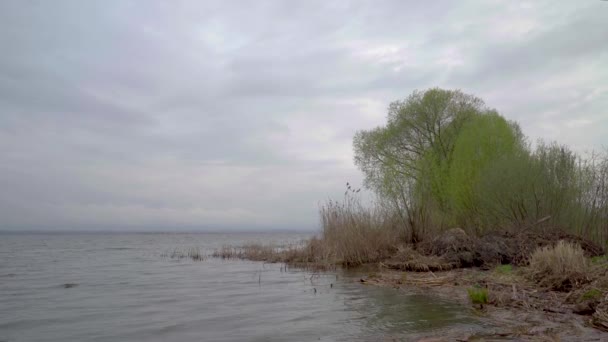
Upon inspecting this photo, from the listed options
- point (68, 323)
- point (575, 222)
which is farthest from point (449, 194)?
point (68, 323)

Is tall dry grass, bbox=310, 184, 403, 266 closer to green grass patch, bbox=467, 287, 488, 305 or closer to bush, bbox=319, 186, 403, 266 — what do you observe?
bush, bbox=319, 186, 403, 266

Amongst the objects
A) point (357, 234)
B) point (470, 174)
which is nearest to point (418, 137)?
point (470, 174)

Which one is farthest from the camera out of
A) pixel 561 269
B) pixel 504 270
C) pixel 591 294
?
pixel 504 270

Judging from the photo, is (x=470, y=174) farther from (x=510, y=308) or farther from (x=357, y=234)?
(x=510, y=308)

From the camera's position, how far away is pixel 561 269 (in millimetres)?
8820

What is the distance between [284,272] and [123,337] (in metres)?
8.71

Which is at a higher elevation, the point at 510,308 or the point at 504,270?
the point at 504,270

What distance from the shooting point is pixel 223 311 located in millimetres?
8352

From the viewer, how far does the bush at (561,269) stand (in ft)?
27.8

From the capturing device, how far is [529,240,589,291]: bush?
8.47m

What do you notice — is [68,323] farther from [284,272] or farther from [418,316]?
[284,272]

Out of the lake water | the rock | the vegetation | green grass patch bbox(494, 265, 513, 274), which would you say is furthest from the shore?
the vegetation

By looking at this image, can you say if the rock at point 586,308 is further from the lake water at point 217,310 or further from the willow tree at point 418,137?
the willow tree at point 418,137

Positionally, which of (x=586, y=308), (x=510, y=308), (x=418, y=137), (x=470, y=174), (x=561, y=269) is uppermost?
(x=418, y=137)
